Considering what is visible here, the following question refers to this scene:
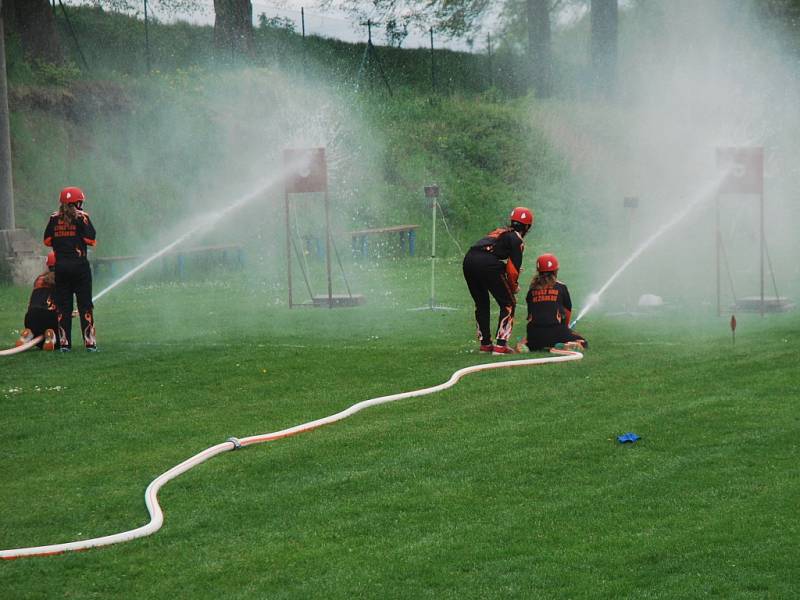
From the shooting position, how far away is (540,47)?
46719 millimetres

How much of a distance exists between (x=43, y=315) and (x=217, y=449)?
7.42 meters

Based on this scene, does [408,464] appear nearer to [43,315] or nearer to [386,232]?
[43,315]

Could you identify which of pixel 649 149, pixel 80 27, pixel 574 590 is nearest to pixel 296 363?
pixel 574 590

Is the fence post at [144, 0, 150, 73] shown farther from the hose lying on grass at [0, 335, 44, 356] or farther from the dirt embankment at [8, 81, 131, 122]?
the hose lying on grass at [0, 335, 44, 356]

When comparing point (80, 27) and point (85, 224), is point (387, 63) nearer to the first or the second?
point (80, 27)

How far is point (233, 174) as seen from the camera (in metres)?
34.9

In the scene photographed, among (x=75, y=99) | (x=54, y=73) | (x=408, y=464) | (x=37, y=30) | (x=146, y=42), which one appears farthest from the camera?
(x=146, y=42)

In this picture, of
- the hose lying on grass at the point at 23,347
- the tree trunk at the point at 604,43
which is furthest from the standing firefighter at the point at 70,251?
the tree trunk at the point at 604,43

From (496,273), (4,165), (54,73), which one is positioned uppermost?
(54,73)

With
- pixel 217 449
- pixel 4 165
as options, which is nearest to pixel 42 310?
pixel 217 449

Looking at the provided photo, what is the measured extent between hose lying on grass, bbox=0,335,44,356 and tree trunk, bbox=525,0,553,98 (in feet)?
104

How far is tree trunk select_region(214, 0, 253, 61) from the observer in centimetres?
3806

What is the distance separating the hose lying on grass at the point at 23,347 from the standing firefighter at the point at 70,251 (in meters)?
0.56

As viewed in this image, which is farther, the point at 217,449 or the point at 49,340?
the point at 49,340
